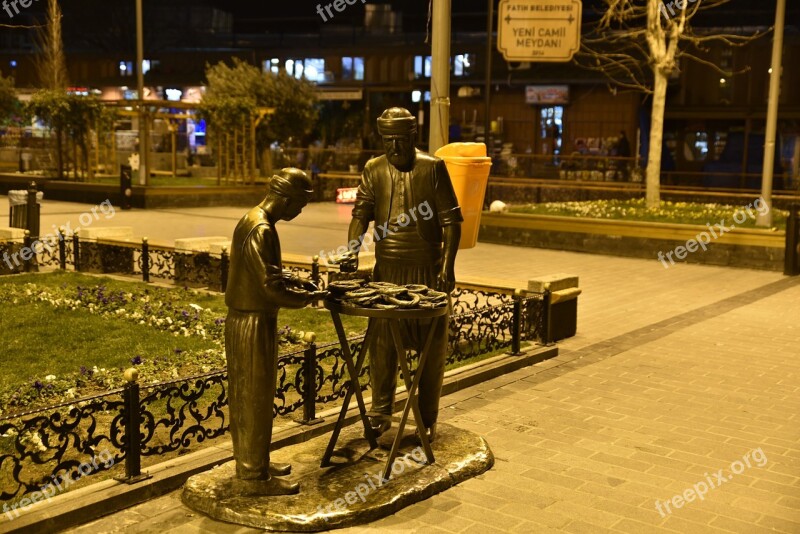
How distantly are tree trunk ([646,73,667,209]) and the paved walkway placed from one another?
7227 mm

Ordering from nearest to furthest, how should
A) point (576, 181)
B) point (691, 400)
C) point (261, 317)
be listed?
point (261, 317) → point (691, 400) → point (576, 181)

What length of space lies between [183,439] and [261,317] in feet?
4.62

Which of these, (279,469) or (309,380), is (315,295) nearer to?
A: (279,469)

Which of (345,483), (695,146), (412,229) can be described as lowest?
(345,483)

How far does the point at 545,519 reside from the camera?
5.12m

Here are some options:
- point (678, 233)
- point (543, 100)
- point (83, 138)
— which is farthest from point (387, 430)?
point (543, 100)

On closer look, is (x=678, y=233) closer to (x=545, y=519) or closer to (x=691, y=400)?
(x=691, y=400)

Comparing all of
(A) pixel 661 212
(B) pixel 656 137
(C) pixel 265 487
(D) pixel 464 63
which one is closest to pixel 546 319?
(C) pixel 265 487

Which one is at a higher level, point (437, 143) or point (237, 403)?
point (437, 143)

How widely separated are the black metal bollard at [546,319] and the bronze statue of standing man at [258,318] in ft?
15.9

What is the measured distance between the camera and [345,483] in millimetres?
5320

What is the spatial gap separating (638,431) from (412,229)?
2457mm

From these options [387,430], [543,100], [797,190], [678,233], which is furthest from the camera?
[543,100]

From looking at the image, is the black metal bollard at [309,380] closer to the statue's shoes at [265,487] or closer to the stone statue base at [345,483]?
the stone statue base at [345,483]
